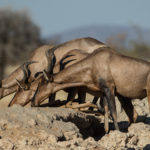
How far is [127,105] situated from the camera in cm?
1258

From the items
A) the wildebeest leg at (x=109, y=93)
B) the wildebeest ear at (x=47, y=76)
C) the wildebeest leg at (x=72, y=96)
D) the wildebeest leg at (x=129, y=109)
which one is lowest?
the wildebeest leg at (x=129, y=109)

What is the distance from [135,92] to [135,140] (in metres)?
2.75

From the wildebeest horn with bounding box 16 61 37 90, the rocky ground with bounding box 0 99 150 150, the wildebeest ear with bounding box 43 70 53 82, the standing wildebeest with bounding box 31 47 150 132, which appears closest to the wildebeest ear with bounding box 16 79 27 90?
the wildebeest horn with bounding box 16 61 37 90

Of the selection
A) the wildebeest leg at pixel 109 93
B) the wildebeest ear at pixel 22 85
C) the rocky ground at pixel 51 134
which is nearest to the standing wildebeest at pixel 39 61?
the wildebeest ear at pixel 22 85

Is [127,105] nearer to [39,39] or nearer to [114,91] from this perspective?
[114,91]

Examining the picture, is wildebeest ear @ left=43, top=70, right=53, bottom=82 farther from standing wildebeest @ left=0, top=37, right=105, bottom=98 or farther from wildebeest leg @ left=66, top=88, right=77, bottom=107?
standing wildebeest @ left=0, top=37, right=105, bottom=98

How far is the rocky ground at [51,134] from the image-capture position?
7184 millimetres

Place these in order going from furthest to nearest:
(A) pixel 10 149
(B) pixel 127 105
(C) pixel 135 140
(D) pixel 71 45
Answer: (D) pixel 71 45 → (B) pixel 127 105 → (C) pixel 135 140 → (A) pixel 10 149

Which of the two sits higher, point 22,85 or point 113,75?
point 113,75

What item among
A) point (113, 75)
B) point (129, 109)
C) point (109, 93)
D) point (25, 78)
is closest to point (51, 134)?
point (109, 93)

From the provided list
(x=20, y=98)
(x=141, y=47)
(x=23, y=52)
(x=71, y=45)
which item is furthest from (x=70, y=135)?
(x=141, y=47)

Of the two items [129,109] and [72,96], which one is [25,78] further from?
[129,109]

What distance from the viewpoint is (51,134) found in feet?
24.7

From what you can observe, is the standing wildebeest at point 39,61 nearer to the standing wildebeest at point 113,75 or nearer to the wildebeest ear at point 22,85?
the wildebeest ear at point 22,85
